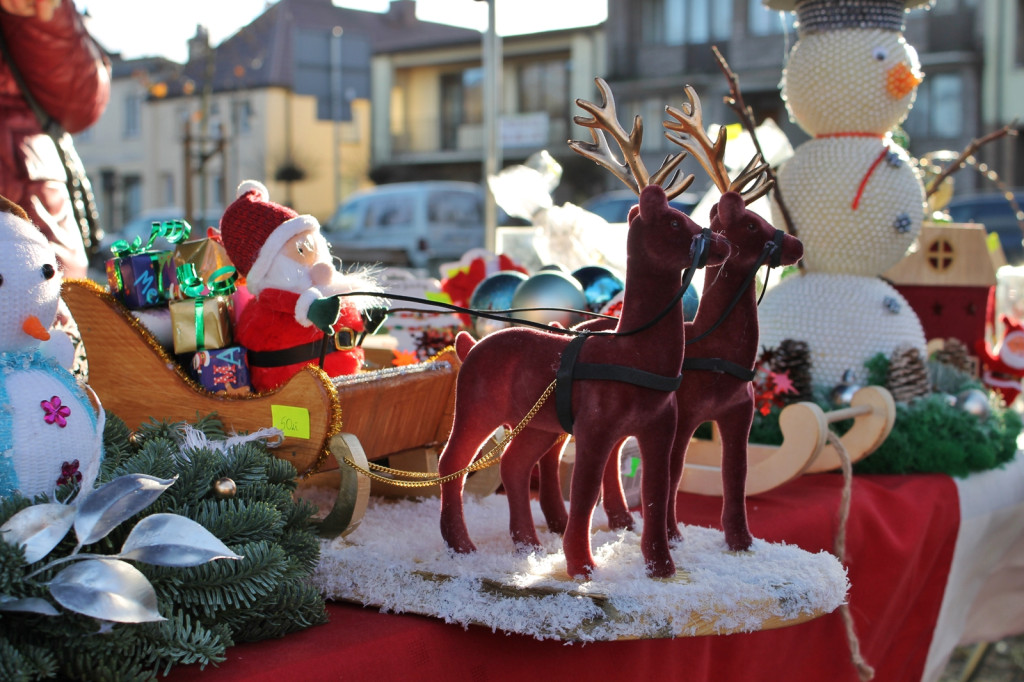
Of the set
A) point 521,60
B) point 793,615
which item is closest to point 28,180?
point 793,615

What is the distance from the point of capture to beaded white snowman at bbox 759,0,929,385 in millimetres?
1980

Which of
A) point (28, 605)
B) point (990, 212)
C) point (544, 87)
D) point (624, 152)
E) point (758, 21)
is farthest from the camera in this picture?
point (544, 87)

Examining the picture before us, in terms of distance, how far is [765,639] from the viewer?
52.6 inches

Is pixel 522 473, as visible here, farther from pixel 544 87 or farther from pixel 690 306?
pixel 544 87

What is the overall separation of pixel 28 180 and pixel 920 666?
1.87m

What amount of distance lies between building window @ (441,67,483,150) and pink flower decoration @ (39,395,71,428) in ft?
52.4

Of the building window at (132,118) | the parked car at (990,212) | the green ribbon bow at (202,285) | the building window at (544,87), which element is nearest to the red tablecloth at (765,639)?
the green ribbon bow at (202,285)

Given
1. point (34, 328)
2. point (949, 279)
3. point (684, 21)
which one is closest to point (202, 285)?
point (34, 328)

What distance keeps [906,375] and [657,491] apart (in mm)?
1093

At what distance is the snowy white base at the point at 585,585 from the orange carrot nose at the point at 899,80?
123 centimetres

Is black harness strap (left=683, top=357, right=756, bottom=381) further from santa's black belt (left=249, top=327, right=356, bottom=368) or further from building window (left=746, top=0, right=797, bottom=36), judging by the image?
building window (left=746, top=0, right=797, bottom=36)

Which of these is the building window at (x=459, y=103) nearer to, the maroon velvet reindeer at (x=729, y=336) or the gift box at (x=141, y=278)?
the gift box at (x=141, y=278)

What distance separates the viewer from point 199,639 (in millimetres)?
857

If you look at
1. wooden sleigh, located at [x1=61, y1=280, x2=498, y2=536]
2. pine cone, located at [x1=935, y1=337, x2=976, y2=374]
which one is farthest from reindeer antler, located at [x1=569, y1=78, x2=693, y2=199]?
pine cone, located at [x1=935, y1=337, x2=976, y2=374]
